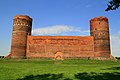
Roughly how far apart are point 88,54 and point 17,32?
1573 cm

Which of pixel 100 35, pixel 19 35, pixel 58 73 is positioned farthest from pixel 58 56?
pixel 58 73

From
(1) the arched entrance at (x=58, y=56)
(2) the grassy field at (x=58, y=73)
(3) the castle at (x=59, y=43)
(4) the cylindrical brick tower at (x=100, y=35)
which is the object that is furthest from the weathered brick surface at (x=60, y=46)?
(2) the grassy field at (x=58, y=73)

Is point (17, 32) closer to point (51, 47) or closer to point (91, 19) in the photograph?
point (51, 47)

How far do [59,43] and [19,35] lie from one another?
863 cm

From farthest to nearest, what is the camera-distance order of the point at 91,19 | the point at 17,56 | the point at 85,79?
the point at 91,19
the point at 17,56
the point at 85,79

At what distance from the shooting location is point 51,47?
41.2 meters

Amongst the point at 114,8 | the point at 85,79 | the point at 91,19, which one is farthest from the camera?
the point at 91,19

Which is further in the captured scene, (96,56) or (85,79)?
(96,56)

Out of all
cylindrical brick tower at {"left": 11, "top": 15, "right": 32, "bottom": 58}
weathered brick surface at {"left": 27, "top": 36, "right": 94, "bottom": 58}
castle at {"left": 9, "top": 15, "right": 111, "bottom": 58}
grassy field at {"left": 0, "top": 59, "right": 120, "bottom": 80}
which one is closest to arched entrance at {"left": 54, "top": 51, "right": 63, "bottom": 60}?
castle at {"left": 9, "top": 15, "right": 111, "bottom": 58}

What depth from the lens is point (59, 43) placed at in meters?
41.4

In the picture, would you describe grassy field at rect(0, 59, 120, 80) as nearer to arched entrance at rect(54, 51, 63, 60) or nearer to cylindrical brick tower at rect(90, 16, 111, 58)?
cylindrical brick tower at rect(90, 16, 111, 58)

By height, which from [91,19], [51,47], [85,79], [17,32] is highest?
[91,19]

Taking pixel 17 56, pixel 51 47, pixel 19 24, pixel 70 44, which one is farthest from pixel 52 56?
pixel 19 24

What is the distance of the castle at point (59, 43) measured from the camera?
1590 inches
